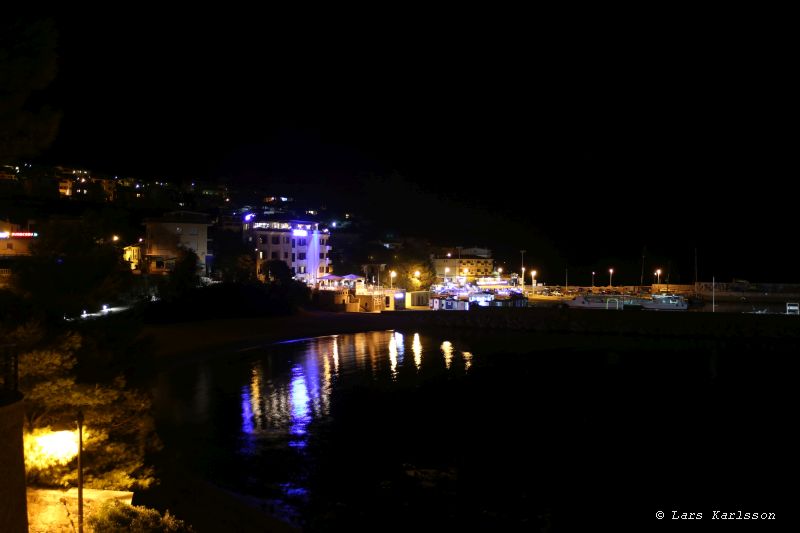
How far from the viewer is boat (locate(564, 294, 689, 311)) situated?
32125mm

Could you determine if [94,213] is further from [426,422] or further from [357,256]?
[357,256]

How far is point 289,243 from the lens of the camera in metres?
38.8

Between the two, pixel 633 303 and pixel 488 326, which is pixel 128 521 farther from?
pixel 633 303

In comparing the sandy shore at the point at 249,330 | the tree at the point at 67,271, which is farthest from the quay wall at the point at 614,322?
the tree at the point at 67,271

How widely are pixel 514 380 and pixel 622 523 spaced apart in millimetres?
9749

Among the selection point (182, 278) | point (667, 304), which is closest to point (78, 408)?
point (182, 278)

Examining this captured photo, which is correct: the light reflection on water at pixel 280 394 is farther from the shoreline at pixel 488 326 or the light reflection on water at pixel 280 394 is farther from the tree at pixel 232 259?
the tree at pixel 232 259

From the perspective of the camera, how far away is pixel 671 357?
2231 cm

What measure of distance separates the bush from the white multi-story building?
31717 millimetres

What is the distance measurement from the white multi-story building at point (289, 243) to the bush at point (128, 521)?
31.7 meters

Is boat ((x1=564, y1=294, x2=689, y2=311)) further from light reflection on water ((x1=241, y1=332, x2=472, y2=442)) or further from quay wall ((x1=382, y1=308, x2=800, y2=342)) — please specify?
light reflection on water ((x1=241, y1=332, x2=472, y2=442))

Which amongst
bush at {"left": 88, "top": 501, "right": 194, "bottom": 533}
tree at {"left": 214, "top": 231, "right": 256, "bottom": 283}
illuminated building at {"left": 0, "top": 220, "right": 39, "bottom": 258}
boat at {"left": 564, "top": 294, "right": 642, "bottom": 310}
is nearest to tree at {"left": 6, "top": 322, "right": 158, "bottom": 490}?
bush at {"left": 88, "top": 501, "right": 194, "bottom": 533}

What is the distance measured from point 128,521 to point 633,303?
3263 cm

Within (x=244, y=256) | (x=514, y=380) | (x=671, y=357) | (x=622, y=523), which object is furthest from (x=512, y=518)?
(x=244, y=256)
